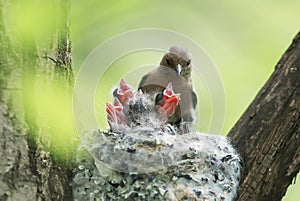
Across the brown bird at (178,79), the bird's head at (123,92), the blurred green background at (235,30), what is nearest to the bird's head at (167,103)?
→ the bird's head at (123,92)

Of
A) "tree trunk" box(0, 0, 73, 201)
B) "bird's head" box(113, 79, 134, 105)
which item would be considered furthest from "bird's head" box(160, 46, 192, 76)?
"tree trunk" box(0, 0, 73, 201)

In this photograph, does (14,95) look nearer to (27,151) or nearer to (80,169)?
(27,151)

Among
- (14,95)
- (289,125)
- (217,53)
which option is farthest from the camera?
(217,53)

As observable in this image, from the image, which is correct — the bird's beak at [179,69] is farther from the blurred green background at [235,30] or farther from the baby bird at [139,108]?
the baby bird at [139,108]

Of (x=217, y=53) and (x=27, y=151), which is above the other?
(x=217, y=53)

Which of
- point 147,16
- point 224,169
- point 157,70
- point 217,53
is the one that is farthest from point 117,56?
point 217,53

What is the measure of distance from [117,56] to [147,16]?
256 cm

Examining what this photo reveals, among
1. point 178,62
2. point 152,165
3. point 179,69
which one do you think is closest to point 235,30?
point 178,62

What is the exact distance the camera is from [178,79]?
508 cm

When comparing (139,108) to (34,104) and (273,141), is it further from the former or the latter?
(34,104)

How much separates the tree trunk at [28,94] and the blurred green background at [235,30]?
235 centimetres

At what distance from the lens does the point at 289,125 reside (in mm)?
3154

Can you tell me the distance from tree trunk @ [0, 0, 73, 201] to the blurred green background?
2348mm

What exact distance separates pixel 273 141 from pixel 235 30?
300 centimetres
